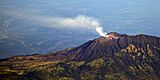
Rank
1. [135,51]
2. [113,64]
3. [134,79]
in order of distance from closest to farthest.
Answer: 1. [134,79]
2. [113,64]
3. [135,51]

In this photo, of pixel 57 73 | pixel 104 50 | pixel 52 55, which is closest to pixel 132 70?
pixel 104 50

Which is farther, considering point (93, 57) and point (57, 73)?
point (93, 57)

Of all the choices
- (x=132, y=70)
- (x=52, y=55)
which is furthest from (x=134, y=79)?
(x=52, y=55)

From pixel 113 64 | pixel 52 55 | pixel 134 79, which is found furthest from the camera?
pixel 52 55

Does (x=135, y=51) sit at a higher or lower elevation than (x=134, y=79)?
higher

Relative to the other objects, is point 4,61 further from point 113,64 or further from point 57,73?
point 113,64

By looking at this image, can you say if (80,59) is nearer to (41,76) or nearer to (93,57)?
(93,57)
